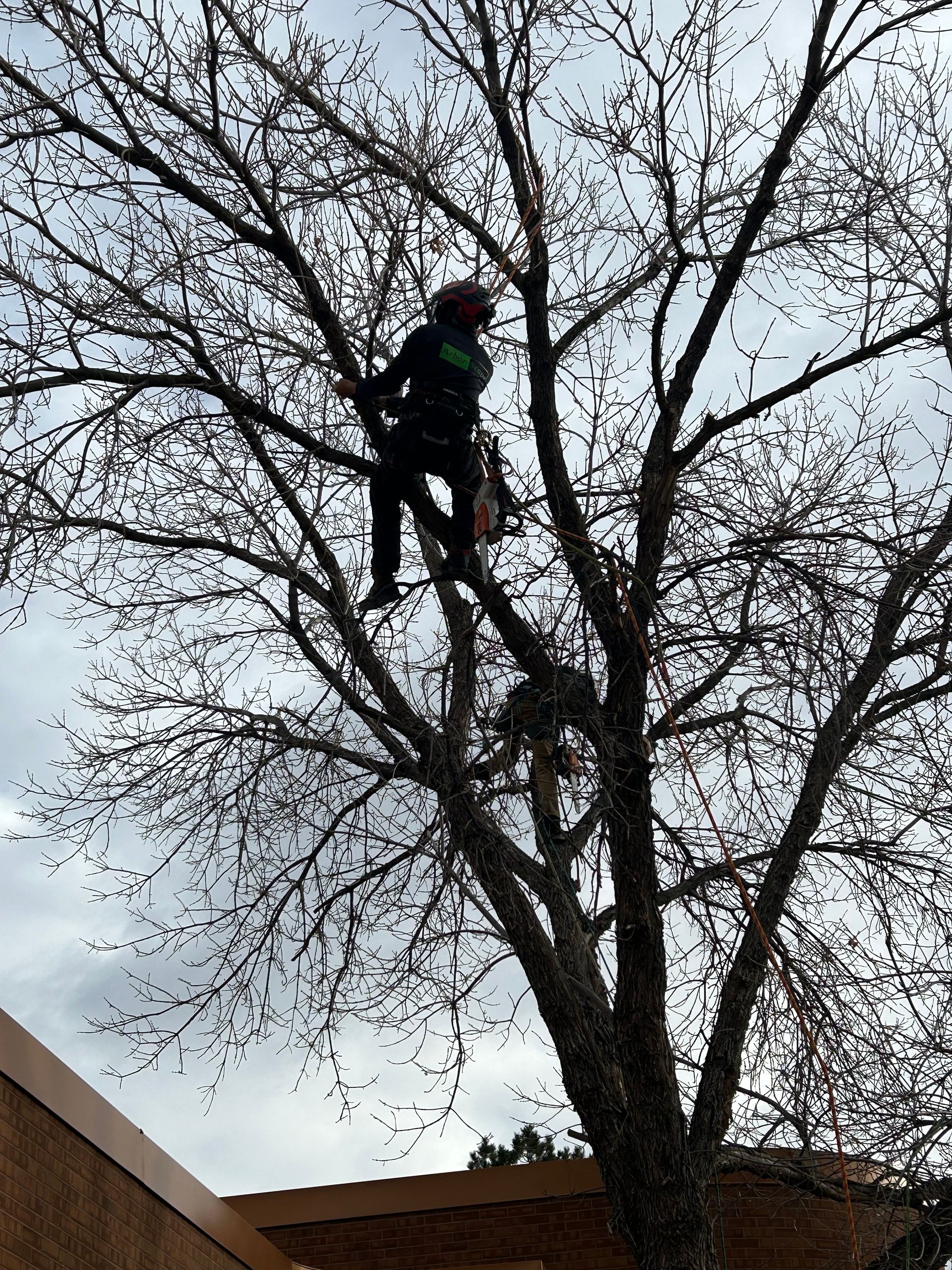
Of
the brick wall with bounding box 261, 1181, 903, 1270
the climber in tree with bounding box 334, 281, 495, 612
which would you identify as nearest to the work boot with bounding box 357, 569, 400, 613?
the climber in tree with bounding box 334, 281, 495, 612

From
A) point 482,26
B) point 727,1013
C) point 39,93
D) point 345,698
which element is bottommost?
point 727,1013

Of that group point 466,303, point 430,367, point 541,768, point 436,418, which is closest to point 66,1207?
point 541,768

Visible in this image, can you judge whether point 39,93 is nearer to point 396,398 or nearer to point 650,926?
point 396,398

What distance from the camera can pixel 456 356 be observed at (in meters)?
6.86

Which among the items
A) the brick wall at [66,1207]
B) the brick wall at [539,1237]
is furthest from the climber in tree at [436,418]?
the brick wall at [539,1237]

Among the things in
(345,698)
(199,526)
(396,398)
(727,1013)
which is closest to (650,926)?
(727,1013)

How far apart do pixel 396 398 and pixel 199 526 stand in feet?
5.75

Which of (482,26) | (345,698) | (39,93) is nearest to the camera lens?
(39,93)

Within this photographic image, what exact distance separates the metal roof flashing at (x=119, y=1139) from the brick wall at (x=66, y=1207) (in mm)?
44

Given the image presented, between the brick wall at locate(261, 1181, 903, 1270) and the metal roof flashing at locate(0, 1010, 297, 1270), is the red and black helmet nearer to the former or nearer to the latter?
the metal roof flashing at locate(0, 1010, 297, 1270)

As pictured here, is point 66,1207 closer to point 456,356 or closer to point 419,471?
point 419,471

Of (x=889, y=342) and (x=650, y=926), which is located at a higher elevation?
(x=889, y=342)

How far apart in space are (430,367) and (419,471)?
0.55 metres

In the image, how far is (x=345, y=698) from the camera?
7.41 meters
